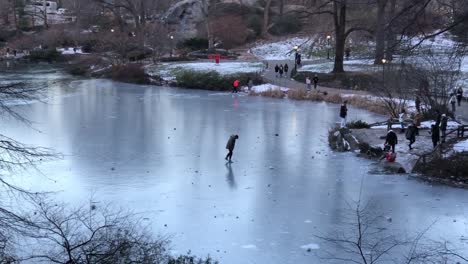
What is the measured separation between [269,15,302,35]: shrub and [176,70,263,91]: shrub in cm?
1985

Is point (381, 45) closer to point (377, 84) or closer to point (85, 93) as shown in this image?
point (377, 84)

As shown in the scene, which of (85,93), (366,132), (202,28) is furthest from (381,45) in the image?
(202,28)

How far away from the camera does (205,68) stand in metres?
44.6

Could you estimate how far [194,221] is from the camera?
12.8 meters

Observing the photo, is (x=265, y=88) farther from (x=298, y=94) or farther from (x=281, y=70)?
(x=281, y=70)

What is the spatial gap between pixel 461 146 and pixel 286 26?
44.1 metres

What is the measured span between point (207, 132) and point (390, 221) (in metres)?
12.0

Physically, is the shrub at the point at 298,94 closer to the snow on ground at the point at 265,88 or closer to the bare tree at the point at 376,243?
the snow on ground at the point at 265,88

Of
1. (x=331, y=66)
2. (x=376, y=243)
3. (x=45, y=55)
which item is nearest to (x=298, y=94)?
(x=331, y=66)

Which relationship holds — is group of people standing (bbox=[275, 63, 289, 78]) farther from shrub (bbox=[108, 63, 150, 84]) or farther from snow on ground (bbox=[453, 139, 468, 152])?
snow on ground (bbox=[453, 139, 468, 152])

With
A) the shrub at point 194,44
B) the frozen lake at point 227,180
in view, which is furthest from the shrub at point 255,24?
the frozen lake at point 227,180

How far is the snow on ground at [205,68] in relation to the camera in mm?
43469

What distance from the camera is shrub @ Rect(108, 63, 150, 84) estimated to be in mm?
45641

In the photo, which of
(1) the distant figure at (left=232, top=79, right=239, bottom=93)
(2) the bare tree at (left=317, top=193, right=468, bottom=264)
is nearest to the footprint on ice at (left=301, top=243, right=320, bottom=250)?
(2) the bare tree at (left=317, top=193, right=468, bottom=264)
